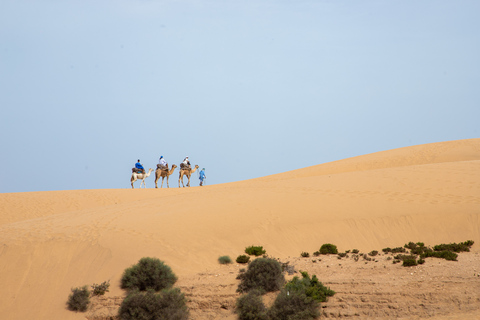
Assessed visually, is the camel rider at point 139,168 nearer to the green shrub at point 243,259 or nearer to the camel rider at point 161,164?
the camel rider at point 161,164

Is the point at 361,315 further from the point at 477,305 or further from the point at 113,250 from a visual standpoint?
the point at 113,250

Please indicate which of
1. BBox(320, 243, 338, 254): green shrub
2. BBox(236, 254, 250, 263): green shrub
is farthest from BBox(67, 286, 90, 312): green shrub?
BBox(320, 243, 338, 254): green shrub

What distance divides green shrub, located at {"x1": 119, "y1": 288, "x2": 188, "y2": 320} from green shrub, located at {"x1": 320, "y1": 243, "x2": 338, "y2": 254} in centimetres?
577

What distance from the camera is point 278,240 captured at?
67.2 ft

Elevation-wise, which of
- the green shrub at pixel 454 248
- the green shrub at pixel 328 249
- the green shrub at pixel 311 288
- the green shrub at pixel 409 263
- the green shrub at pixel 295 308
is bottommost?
the green shrub at pixel 295 308

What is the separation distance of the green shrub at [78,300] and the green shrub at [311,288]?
6259mm

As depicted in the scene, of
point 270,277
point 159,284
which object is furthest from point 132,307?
point 270,277

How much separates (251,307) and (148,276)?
155 inches

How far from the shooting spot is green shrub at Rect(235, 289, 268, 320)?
1410 cm

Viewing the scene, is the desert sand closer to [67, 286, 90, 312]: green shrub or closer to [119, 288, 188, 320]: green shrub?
[67, 286, 90, 312]: green shrub

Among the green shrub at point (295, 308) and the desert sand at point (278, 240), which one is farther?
the desert sand at point (278, 240)

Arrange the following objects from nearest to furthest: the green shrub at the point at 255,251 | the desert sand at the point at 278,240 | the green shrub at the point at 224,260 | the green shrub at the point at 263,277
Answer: the desert sand at the point at 278,240
the green shrub at the point at 263,277
the green shrub at the point at 224,260
the green shrub at the point at 255,251

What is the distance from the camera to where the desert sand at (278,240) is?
14.1 m

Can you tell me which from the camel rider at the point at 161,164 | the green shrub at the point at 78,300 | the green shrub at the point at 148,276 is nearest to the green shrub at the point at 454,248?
the green shrub at the point at 148,276
